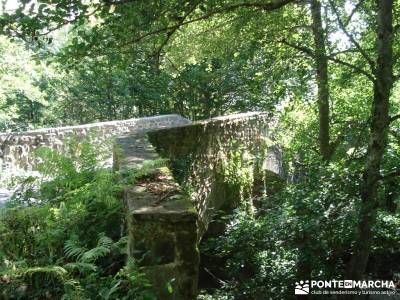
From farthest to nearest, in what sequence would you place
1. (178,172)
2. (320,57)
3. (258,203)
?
(258,203) → (178,172) → (320,57)

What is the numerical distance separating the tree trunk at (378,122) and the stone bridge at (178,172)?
2036mm

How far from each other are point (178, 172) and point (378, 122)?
288 cm

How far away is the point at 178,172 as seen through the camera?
21.7ft

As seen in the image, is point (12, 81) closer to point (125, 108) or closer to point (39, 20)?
point (125, 108)

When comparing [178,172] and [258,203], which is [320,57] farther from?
[258,203]

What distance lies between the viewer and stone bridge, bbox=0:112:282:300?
3035 millimetres

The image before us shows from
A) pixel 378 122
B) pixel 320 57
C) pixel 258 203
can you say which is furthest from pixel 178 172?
pixel 258 203

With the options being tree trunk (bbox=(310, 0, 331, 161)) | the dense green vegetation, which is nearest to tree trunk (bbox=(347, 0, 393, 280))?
the dense green vegetation

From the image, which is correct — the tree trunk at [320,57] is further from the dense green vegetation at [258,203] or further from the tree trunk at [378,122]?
the tree trunk at [378,122]

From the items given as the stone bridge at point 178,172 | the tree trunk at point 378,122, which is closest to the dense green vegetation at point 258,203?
the tree trunk at point 378,122

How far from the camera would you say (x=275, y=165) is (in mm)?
11625

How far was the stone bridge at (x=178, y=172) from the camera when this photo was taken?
3.04 meters

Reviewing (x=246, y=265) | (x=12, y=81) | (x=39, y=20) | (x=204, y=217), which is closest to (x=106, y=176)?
(x=39, y=20)

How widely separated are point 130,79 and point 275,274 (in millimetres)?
14794
